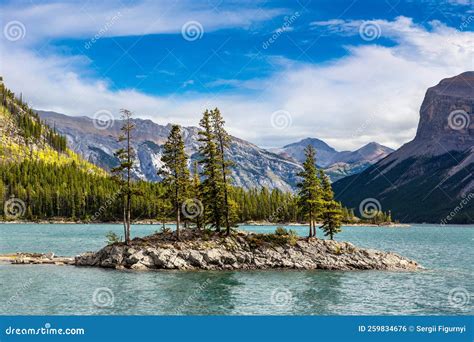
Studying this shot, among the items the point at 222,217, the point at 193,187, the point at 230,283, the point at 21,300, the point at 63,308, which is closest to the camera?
the point at 63,308

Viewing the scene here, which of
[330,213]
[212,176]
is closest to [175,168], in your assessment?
[212,176]

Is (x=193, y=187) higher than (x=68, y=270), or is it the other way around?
(x=193, y=187)

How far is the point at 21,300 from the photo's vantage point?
139ft

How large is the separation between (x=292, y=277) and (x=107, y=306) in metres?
25.2

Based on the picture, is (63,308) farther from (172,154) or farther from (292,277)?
(172,154)
